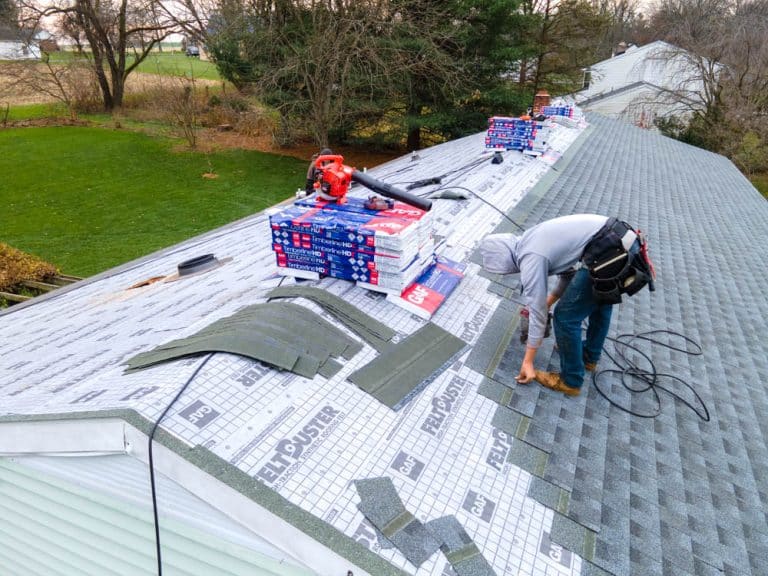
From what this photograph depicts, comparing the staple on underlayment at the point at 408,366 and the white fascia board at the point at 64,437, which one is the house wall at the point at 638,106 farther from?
the white fascia board at the point at 64,437

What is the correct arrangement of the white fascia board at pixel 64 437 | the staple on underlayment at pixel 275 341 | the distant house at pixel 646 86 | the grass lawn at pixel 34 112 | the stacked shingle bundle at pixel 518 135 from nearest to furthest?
the white fascia board at pixel 64 437, the staple on underlayment at pixel 275 341, the stacked shingle bundle at pixel 518 135, the distant house at pixel 646 86, the grass lawn at pixel 34 112

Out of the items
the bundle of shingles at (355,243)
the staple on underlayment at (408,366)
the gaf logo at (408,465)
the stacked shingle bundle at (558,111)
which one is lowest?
the gaf logo at (408,465)

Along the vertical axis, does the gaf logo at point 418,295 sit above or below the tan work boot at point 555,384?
above

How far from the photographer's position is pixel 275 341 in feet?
9.40

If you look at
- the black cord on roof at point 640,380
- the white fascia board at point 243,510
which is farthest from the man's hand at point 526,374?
the white fascia board at point 243,510

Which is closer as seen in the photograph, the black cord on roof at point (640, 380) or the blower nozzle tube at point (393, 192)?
the black cord on roof at point (640, 380)

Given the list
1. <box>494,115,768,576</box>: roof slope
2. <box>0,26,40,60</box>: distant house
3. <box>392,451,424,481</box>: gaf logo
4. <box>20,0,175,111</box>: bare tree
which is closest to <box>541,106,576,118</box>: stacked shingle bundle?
<box>494,115,768,576</box>: roof slope

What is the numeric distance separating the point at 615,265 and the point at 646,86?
33430 mm

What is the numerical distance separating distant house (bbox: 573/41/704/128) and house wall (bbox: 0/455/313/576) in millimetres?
27140

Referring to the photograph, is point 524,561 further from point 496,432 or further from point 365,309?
point 365,309

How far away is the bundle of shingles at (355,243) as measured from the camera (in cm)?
337

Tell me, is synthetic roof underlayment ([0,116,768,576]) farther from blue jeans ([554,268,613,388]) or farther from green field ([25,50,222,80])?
green field ([25,50,222,80])

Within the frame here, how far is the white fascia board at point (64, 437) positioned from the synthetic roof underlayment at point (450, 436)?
0.04ft

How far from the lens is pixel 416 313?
362 cm
